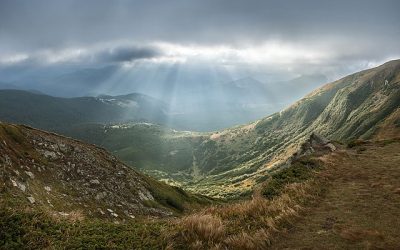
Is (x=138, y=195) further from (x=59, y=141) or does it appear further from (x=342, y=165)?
(x=342, y=165)

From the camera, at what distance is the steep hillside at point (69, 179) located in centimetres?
3083

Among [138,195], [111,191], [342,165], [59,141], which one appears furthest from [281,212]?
[59,141]

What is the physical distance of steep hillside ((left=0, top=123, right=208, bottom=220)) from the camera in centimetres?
3083

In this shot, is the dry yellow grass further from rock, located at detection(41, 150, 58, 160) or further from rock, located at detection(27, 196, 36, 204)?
rock, located at detection(41, 150, 58, 160)

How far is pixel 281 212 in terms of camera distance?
1644 centimetres

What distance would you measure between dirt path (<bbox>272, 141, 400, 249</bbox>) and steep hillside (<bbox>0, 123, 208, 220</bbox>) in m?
18.8

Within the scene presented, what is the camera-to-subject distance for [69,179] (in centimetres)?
A: 3925

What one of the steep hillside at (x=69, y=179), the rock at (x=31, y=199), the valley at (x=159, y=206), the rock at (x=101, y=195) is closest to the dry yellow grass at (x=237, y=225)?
the valley at (x=159, y=206)

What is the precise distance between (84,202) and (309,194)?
23104 mm

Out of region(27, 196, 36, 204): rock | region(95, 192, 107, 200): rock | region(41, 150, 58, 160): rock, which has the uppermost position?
region(41, 150, 58, 160): rock

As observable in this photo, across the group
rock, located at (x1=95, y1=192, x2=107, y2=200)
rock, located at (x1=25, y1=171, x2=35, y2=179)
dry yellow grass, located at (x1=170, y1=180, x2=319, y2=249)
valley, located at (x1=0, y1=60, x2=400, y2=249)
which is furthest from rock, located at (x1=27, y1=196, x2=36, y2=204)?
dry yellow grass, located at (x1=170, y1=180, x2=319, y2=249)

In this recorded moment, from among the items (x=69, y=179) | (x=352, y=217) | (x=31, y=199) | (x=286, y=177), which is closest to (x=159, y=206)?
(x=69, y=179)

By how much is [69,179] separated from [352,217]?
31.0 m

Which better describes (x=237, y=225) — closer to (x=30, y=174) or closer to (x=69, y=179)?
(x=30, y=174)
